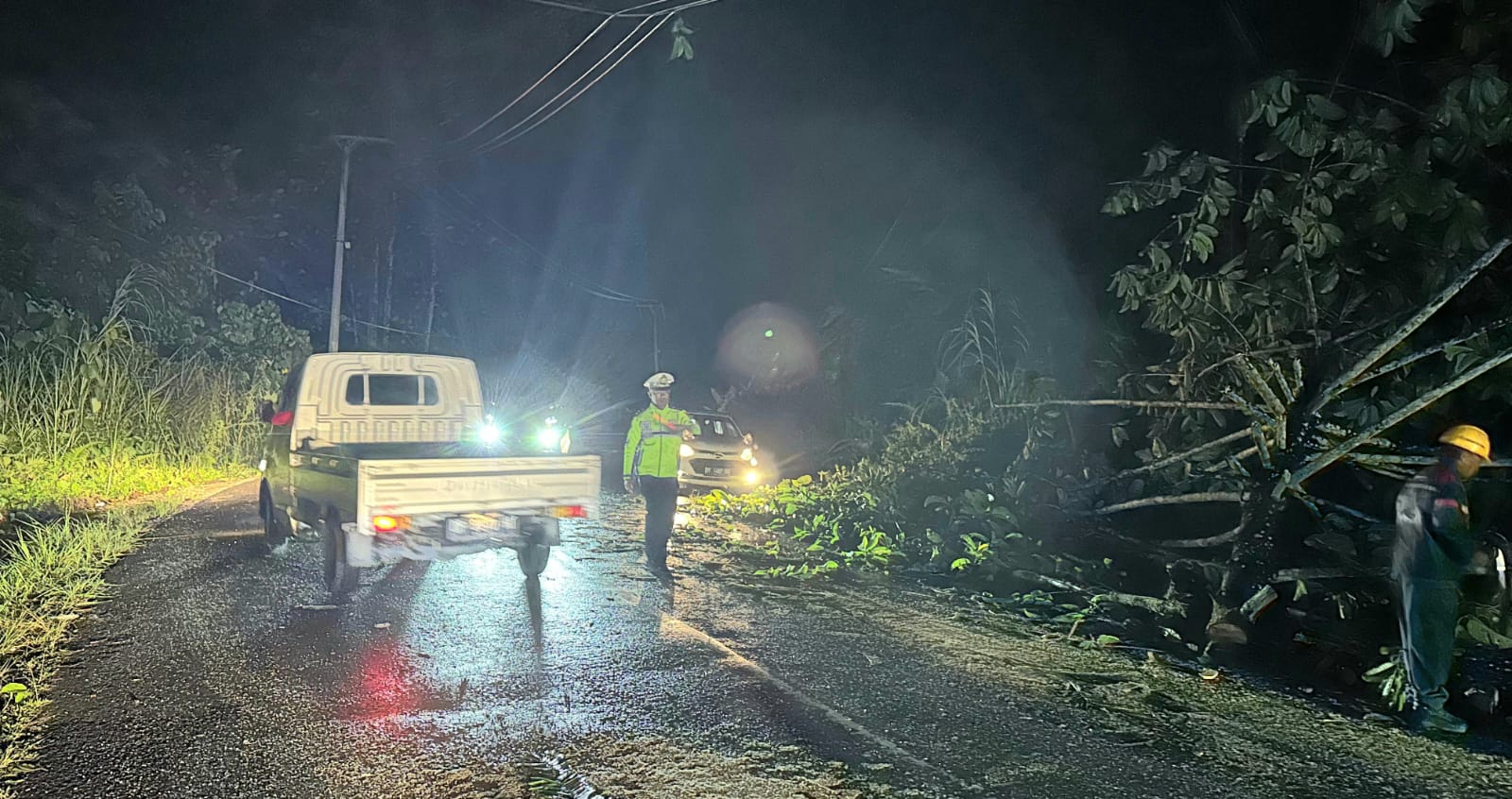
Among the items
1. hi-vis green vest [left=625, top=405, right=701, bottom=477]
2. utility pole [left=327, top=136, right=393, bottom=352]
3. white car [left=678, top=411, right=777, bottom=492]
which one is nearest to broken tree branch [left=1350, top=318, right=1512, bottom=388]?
hi-vis green vest [left=625, top=405, right=701, bottom=477]

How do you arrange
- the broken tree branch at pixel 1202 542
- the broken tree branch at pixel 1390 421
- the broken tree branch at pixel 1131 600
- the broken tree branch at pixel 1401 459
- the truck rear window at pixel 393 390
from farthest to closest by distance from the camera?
the truck rear window at pixel 393 390
the broken tree branch at pixel 1202 542
the broken tree branch at pixel 1131 600
the broken tree branch at pixel 1401 459
the broken tree branch at pixel 1390 421

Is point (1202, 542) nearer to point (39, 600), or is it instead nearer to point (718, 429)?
point (718, 429)

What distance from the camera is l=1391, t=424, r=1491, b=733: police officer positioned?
5.25 meters

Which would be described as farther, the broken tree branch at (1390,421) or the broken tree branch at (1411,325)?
the broken tree branch at (1411,325)

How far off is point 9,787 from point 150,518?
8588 millimetres

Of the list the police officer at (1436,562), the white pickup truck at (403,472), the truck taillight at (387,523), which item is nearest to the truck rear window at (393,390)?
the white pickup truck at (403,472)

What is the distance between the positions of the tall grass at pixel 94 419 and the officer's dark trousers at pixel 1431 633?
13.1 m

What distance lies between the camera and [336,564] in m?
7.75

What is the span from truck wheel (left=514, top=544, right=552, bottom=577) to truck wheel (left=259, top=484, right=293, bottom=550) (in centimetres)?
304

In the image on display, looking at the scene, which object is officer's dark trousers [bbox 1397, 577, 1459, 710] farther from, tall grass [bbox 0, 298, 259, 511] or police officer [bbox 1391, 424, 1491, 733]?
tall grass [bbox 0, 298, 259, 511]

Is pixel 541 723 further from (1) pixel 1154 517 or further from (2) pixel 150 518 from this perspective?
(2) pixel 150 518

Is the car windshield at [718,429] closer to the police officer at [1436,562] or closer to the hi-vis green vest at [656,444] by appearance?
the hi-vis green vest at [656,444]

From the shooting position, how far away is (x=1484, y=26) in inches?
276

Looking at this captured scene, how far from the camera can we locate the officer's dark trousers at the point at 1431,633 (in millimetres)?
5281
